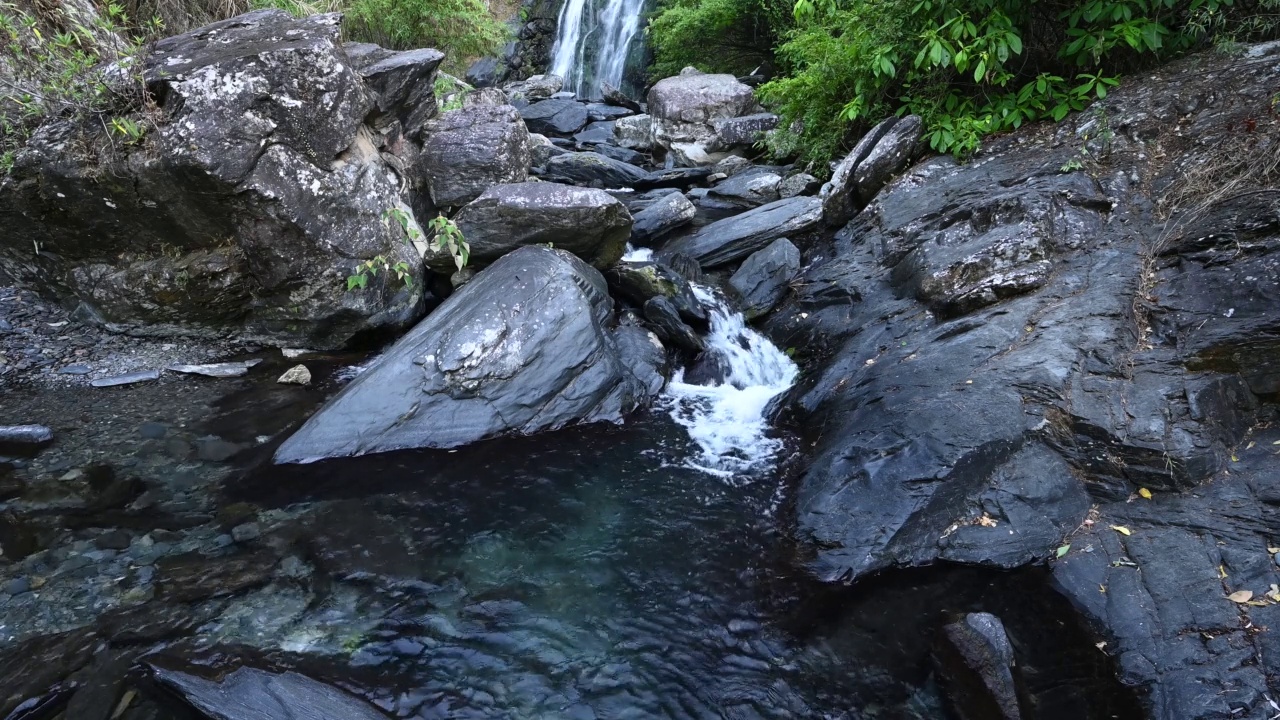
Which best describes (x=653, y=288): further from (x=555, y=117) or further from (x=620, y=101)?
(x=620, y=101)

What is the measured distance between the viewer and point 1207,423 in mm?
4203

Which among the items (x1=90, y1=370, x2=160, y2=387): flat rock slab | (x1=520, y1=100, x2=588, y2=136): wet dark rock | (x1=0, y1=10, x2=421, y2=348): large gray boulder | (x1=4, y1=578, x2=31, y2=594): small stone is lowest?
(x1=4, y1=578, x2=31, y2=594): small stone

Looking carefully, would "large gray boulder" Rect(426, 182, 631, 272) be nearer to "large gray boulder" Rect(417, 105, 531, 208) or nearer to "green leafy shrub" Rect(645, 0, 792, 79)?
"large gray boulder" Rect(417, 105, 531, 208)

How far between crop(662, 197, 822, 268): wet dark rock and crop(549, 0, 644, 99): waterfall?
11241 mm

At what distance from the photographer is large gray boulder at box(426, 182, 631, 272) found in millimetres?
7059

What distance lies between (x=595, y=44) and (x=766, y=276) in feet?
48.4

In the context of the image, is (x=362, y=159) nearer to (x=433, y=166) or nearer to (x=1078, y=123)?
(x=433, y=166)

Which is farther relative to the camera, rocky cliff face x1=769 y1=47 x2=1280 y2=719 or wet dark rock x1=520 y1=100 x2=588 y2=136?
wet dark rock x1=520 y1=100 x2=588 y2=136

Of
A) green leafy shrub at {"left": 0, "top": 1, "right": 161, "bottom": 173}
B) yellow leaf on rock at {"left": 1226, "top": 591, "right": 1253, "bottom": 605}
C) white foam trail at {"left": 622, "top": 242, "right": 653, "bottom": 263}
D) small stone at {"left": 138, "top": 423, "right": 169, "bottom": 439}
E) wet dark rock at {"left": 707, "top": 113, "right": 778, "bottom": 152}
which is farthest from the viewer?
wet dark rock at {"left": 707, "top": 113, "right": 778, "bottom": 152}

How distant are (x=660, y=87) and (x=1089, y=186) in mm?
9293

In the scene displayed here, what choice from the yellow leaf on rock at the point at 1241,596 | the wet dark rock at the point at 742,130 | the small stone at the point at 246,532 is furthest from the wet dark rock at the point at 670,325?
the wet dark rock at the point at 742,130

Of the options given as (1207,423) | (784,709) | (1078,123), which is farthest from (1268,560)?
(1078,123)

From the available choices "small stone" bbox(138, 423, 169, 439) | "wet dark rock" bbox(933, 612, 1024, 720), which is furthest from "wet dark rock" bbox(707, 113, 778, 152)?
"wet dark rock" bbox(933, 612, 1024, 720)

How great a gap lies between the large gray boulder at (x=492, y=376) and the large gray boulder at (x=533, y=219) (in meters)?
0.53
